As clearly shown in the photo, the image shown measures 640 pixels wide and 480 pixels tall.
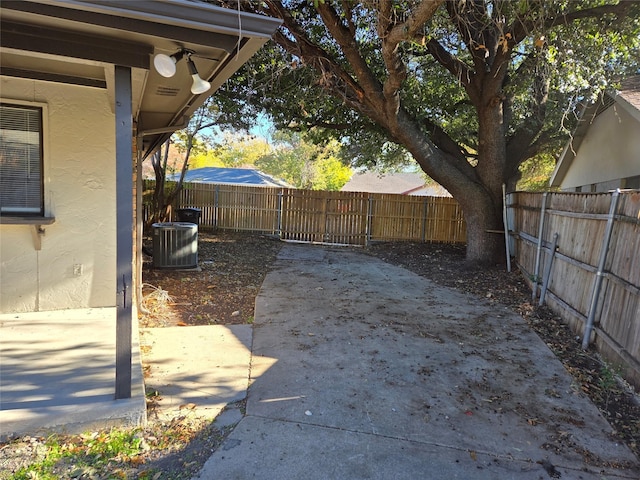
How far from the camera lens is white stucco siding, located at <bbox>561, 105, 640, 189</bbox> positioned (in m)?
8.53

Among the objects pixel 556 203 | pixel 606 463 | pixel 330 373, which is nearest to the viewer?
pixel 606 463

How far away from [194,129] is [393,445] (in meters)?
13.2

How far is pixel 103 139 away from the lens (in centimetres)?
449

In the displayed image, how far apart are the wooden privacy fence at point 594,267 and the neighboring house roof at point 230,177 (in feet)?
40.7

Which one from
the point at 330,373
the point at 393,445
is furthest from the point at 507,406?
the point at 330,373

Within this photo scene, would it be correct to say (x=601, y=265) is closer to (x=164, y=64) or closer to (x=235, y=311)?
(x=235, y=311)

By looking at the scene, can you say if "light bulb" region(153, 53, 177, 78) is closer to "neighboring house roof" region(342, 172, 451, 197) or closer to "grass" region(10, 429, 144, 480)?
"grass" region(10, 429, 144, 480)

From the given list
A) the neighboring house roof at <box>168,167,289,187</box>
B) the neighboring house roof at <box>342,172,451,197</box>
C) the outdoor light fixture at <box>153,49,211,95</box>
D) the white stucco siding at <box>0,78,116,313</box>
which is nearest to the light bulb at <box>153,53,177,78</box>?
the outdoor light fixture at <box>153,49,211,95</box>

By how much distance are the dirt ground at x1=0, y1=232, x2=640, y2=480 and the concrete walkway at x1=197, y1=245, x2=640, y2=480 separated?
165 millimetres

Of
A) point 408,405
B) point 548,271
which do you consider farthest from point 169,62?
point 548,271

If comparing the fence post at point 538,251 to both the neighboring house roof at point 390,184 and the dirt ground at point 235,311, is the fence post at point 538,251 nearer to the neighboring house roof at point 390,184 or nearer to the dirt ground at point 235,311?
the dirt ground at point 235,311

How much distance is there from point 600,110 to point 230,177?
1379 cm

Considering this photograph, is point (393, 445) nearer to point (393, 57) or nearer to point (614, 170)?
point (393, 57)

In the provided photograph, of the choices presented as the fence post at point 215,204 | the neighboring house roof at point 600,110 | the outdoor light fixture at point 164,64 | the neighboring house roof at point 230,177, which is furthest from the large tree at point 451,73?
the neighboring house roof at point 230,177
